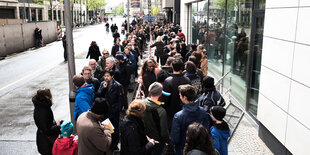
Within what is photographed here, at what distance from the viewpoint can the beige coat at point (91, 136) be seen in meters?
4.19

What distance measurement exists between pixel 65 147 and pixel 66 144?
0.05 metres

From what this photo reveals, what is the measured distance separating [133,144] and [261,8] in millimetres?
5639

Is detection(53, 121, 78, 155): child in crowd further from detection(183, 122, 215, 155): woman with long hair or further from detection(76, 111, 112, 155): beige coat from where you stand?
detection(183, 122, 215, 155): woman with long hair

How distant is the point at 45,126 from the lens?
17.2 ft

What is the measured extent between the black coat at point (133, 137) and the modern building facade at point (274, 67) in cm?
274

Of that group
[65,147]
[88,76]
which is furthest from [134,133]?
[88,76]

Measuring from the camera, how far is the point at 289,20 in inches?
226

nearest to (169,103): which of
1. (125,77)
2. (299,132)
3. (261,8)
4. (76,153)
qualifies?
(76,153)

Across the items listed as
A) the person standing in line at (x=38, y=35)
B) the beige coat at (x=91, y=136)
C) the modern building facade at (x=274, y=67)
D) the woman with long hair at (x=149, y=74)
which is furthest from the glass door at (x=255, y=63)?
the person standing in line at (x=38, y=35)

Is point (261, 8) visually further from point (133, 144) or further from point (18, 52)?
point (18, 52)

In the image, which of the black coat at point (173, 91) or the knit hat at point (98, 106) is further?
the black coat at point (173, 91)

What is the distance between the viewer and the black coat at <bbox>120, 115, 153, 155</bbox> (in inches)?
161

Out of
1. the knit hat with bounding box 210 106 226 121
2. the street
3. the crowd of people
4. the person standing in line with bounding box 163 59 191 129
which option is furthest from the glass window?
the street

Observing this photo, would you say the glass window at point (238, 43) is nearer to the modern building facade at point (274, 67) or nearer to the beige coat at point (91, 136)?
the modern building facade at point (274, 67)
